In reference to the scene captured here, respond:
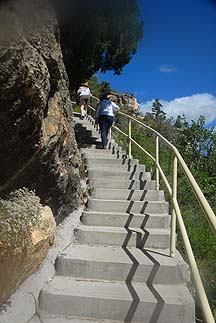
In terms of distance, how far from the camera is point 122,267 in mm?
3475

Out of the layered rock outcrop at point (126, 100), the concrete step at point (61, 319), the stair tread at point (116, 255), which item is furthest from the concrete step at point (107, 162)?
the layered rock outcrop at point (126, 100)

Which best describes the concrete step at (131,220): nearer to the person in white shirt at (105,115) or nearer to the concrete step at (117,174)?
the concrete step at (117,174)

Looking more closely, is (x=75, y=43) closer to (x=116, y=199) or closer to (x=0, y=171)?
(x=116, y=199)

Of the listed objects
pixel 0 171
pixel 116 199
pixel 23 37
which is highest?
pixel 23 37

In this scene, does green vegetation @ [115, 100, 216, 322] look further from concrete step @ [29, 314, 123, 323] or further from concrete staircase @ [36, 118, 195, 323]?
concrete step @ [29, 314, 123, 323]

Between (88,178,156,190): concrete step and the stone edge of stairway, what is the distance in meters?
1.61

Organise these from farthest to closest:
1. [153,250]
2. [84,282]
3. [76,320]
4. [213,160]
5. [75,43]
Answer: [213,160], [75,43], [153,250], [84,282], [76,320]

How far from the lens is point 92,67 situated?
873cm

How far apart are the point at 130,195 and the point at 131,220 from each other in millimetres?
818

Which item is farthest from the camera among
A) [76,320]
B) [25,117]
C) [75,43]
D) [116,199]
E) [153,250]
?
[75,43]

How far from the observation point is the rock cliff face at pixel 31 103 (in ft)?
7.90

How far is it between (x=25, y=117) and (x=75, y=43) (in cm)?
504

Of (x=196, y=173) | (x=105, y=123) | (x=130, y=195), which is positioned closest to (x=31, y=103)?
(x=130, y=195)

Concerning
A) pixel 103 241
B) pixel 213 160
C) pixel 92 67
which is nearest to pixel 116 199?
pixel 103 241
